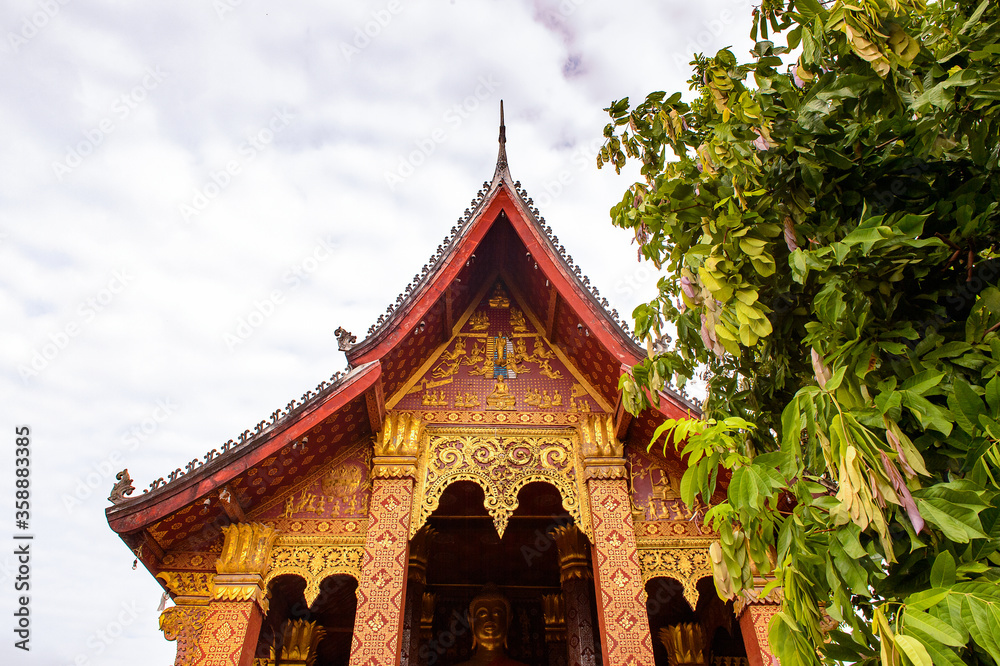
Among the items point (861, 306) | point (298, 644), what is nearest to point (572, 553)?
point (298, 644)

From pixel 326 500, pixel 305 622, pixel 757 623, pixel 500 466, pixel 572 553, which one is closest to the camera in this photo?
pixel 757 623

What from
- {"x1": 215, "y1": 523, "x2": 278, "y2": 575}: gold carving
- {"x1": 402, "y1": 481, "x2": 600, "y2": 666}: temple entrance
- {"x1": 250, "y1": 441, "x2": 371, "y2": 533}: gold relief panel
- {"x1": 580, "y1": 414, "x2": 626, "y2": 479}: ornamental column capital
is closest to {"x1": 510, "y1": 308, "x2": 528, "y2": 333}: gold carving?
{"x1": 580, "y1": 414, "x2": 626, "y2": 479}: ornamental column capital

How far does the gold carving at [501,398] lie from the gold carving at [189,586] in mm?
3475

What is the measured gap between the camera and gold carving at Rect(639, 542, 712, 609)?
6.45 meters

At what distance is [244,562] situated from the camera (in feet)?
20.5

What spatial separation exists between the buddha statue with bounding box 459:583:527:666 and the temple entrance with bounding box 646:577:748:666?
1.94 m

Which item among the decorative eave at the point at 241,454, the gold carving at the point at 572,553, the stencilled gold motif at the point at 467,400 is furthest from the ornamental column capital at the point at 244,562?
the gold carving at the point at 572,553

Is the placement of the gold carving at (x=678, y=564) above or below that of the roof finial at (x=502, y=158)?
below

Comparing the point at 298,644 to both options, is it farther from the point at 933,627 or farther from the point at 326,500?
the point at 933,627

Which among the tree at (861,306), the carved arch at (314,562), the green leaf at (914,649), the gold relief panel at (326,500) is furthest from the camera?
the gold relief panel at (326,500)

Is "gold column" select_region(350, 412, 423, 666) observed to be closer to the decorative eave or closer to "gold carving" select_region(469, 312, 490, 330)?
the decorative eave

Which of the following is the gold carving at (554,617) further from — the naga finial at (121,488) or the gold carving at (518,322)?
the naga finial at (121,488)

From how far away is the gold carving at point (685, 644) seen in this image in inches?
329

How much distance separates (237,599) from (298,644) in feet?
8.31
